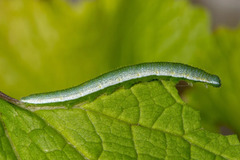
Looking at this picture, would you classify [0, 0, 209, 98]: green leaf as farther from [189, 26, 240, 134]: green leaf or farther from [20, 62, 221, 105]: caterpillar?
[20, 62, 221, 105]: caterpillar

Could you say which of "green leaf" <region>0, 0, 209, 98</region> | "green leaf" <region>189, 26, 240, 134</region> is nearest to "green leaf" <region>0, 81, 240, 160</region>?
"green leaf" <region>189, 26, 240, 134</region>

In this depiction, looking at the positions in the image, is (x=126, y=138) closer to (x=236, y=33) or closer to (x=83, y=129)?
(x=83, y=129)

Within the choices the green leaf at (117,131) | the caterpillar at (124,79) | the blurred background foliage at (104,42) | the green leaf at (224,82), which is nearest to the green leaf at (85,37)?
the blurred background foliage at (104,42)

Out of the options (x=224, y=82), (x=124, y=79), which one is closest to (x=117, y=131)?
(x=124, y=79)

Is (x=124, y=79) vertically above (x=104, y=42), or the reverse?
(x=104, y=42)

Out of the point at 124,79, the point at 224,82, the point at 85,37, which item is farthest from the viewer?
the point at 85,37

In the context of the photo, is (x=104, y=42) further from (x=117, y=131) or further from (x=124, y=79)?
(x=117, y=131)

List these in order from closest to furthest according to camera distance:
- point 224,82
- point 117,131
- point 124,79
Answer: point 117,131 → point 124,79 → point 224,82
